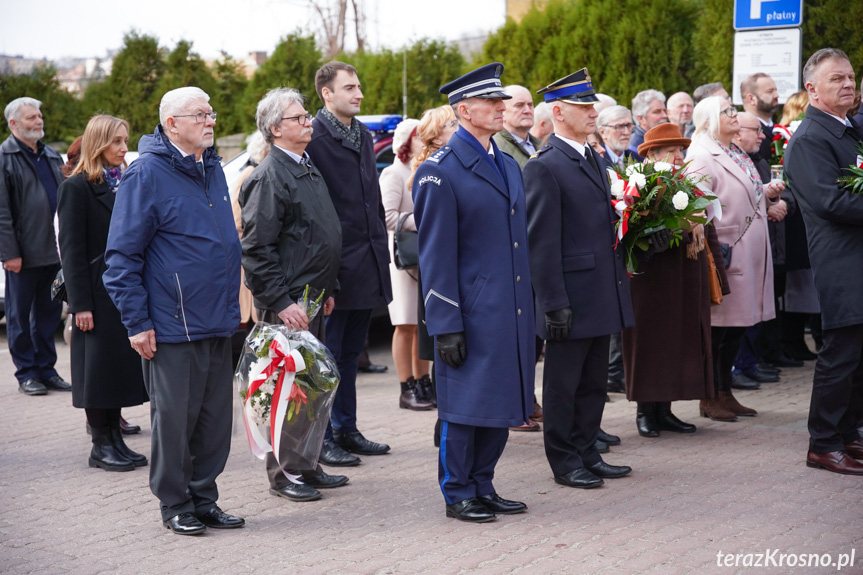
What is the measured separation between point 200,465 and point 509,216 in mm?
1952

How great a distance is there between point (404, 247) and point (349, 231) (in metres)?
1.31

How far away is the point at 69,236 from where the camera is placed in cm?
597

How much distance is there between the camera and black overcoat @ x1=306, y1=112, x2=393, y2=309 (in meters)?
6.09

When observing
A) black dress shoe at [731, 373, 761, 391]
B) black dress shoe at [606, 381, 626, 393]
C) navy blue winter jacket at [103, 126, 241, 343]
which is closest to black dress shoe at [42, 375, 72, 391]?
navy blue winter jacket at [103, 126, 241, 343]

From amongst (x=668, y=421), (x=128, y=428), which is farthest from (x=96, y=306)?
(x=668, y=421)

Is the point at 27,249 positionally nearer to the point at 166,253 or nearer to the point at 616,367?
the point at 166,253

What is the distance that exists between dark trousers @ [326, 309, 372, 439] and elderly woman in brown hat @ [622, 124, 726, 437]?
172 centimetres

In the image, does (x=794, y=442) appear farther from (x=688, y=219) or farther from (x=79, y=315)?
(x=79, y=315)

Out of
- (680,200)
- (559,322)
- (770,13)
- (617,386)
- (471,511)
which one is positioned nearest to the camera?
(471,511)

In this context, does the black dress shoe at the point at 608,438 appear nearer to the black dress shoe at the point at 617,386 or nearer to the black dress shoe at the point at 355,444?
the black dress shoe at the point at 355,444

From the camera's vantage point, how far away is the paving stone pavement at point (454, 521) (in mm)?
4430

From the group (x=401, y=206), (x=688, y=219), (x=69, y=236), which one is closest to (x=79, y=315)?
(x=69, y=236)

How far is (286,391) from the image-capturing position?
5180 mm

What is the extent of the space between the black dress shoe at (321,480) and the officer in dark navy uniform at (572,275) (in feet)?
3.87
